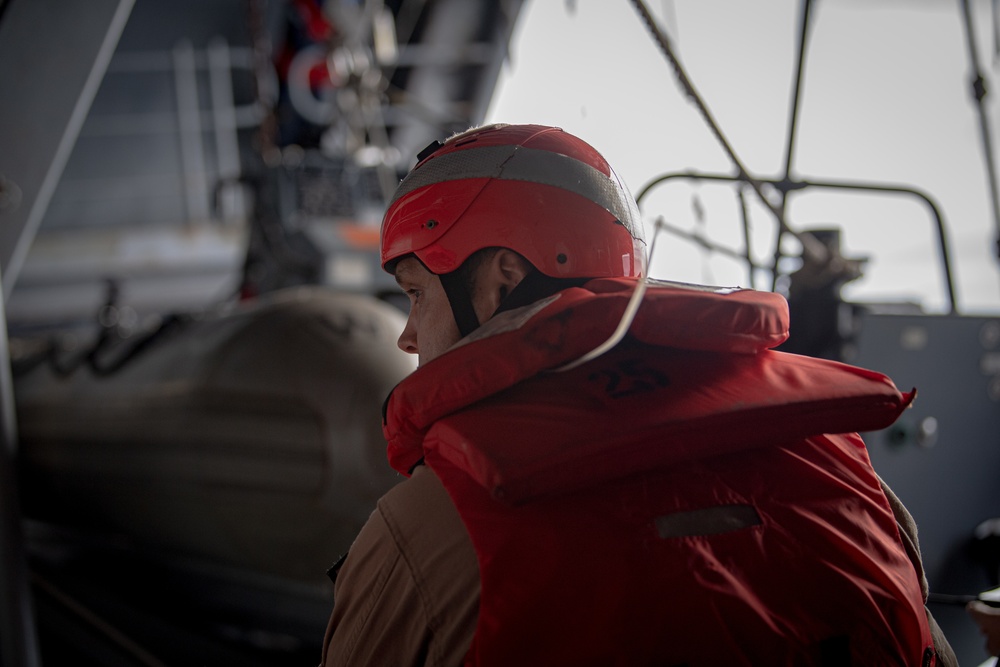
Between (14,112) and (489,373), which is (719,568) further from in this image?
(14,112)

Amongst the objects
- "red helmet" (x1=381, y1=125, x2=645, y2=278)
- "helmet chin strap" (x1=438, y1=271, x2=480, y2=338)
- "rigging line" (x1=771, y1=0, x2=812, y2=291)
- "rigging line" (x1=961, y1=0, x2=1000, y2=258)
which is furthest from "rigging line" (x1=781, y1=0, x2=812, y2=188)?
"helmet chin strap" (x1=438, y1=271, x2=480, y2=338)

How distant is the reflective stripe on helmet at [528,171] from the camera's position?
3.13 feet

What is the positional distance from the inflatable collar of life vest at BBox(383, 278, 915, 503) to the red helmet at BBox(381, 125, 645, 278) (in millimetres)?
187

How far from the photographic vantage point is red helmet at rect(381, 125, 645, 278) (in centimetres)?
92

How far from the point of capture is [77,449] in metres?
2.72

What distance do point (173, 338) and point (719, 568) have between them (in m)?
2.23

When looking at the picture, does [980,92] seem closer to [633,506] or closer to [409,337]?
[409,337]

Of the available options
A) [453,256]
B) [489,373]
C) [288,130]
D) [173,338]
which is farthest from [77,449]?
[288,130]

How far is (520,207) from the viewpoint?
3.05 ft

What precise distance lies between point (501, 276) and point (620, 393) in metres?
0.29

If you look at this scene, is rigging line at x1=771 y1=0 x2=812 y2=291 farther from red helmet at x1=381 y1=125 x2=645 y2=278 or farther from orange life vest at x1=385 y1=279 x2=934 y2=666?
orange life vest at x1=385 y1=279 x2=934 y2=666

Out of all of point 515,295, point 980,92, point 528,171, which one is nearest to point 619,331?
point 515,295

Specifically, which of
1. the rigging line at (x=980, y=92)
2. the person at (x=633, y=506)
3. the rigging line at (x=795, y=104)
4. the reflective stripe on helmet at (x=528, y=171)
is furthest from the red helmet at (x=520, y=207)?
the rigging line at (x=980, y=92)

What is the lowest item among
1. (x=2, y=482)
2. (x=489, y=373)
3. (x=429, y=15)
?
(x=2, y=482)
